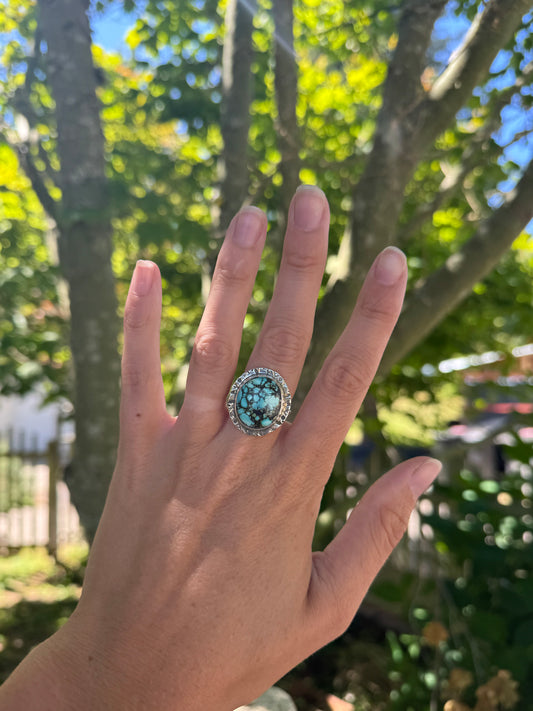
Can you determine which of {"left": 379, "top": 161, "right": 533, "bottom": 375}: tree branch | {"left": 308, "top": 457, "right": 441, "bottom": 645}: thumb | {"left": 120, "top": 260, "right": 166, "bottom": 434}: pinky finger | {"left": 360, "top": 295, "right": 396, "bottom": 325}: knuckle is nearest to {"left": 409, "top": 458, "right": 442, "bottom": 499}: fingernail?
{"left": 308, "top": 457, "right": 441, "bottom": 645}: thumb

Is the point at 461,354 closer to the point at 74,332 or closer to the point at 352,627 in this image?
the point at 352,627

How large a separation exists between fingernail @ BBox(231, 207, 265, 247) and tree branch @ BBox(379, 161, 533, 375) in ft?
4.23

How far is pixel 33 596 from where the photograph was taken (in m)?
5.25

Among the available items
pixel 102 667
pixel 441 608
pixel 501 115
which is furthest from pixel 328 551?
pixel 501 115

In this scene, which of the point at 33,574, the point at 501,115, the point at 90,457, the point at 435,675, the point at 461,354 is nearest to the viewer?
the point at 435,675

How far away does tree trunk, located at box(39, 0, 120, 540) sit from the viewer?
92.8 inches

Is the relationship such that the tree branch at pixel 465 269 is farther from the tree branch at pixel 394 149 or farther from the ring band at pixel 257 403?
the ring band at pixel 257 403

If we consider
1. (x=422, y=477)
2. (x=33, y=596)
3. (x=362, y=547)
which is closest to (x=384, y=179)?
(x=422, y=477)

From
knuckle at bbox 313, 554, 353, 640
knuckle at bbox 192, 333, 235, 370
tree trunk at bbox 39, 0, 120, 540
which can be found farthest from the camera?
tree trunk at bbox 39, 0, 120, 540

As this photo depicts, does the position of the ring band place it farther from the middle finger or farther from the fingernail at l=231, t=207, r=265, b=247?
the fingernail at l=231, t=207, r=265, b=247

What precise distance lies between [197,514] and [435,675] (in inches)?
63.5

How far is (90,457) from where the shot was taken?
2.42 m

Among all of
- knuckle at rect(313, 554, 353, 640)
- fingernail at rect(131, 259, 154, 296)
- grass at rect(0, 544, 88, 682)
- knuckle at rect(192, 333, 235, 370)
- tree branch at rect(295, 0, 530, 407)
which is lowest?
grass at rect(0, 544, 88, 682)

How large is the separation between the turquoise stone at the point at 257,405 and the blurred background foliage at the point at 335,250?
52.9 inches
